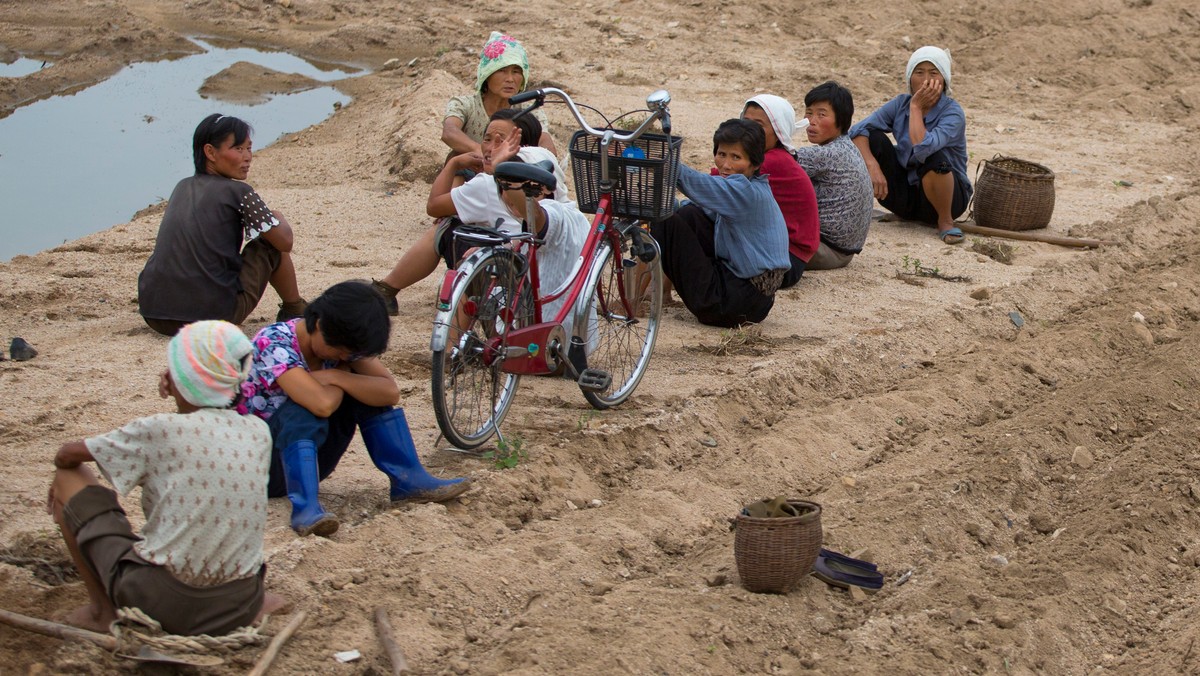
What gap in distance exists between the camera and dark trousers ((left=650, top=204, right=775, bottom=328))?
666cm

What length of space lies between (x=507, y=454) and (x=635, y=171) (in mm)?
1256

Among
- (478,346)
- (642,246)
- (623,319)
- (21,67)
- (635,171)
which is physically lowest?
(623,319)

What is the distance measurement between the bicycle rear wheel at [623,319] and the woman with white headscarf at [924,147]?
313 cm

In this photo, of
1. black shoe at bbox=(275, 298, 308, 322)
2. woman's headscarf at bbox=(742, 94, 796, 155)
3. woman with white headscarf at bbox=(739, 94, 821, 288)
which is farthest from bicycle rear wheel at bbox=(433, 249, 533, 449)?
woman's headscarf at bbox=(742, 94, 796, 155)

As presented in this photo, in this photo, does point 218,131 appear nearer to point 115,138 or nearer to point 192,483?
point 192,483

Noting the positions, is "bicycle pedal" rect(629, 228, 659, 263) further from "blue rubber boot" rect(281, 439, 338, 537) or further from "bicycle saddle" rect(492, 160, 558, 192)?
"blue rubber boot" rect(281, 439, 338, 537)

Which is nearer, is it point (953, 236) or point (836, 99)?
point (836, 99)

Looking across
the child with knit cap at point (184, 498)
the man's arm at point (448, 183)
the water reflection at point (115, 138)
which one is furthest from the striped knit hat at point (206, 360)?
the water reflection at point (115, 138)

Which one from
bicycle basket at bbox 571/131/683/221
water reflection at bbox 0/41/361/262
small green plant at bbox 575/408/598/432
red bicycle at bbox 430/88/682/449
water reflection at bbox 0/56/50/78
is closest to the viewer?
red bicycle at bbox 430/88/682/449

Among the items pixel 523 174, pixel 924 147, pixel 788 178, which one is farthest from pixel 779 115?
pixel 523 174

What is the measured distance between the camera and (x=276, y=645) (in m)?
3.60

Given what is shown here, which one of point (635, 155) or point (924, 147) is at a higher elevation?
point (635, 155)

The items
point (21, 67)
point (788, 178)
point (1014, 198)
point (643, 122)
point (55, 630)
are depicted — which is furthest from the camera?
point (21, 67)

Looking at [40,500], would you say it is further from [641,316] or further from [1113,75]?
[1113,75]
